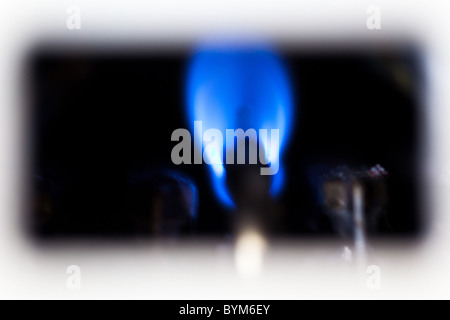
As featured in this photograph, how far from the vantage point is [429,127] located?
2.47 ft

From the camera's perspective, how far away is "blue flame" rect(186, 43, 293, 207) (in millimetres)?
722

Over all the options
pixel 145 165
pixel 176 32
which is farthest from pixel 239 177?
pixel 176 32

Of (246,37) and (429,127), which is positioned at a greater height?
(246,37)

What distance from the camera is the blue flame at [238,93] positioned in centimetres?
72

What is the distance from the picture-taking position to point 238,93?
75cm

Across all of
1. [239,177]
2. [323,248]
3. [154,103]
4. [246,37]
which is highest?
[246,37]

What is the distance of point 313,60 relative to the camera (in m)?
0.74
